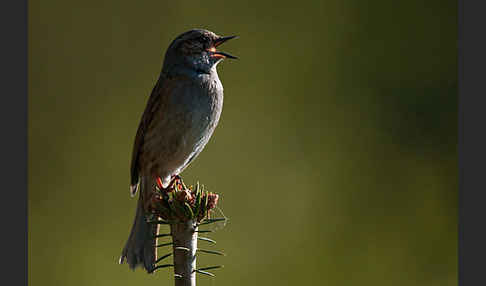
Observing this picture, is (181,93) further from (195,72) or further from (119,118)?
(119,118)

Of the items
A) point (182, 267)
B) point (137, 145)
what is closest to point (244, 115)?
point (137, 145)

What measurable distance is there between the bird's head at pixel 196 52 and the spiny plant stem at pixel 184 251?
2.24 metres

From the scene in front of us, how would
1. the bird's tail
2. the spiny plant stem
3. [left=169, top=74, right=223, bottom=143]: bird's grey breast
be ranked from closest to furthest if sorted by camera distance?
the spiny plant stem, the bird's tail, [left=169, top=74, right=223, bottom=143]: bird's grey breast

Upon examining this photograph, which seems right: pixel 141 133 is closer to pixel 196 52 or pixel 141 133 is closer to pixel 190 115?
pixel 190 115

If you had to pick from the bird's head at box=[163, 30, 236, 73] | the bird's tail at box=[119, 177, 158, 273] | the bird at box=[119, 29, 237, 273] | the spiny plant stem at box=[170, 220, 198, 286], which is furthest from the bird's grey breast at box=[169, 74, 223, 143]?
the spiny plant stem at box=[170, 220, 198, 286]

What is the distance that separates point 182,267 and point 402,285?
417 centimetres

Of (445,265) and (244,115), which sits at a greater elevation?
(244,115)

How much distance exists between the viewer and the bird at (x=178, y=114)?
467cm

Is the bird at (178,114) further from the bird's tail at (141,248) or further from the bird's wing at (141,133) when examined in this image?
the bird's tail at (141,248)

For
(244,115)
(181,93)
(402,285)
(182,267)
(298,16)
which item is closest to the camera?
(182,267)

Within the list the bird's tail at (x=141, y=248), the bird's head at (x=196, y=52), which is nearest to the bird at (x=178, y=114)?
the bird's head at (x=196, y=52)

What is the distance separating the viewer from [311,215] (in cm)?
654

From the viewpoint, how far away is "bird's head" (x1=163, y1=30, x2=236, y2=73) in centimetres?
491

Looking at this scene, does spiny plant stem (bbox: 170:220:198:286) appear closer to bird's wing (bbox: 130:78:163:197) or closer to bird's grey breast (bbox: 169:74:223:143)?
bird's grey breast (bbox: 169:74:223:143)
